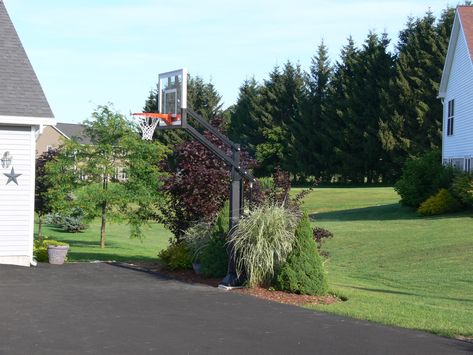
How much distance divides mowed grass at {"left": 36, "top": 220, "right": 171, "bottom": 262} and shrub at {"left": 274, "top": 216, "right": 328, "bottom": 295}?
8.06 m

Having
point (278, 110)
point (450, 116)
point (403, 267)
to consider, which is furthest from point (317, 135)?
point (403, 267)

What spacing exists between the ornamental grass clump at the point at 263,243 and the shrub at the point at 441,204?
18682 millimetres

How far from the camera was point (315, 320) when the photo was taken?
391 inches

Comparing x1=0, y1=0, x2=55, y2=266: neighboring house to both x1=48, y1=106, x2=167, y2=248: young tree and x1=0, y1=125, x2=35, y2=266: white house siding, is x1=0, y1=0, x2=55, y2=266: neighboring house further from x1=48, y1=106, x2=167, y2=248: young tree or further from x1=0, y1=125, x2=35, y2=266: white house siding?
x1=48, y1=106, x2=167, y2=248: young tree

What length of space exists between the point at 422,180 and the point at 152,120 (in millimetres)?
20820

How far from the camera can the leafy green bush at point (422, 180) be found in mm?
32031

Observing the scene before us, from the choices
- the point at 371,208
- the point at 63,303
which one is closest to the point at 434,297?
the point at 63,303

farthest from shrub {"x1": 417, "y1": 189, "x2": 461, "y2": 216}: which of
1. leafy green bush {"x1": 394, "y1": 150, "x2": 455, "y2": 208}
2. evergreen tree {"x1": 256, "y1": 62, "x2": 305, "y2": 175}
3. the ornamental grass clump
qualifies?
evergreen tree {"x1": 256, "y1": 62, "x2": 305, "y2": 175}

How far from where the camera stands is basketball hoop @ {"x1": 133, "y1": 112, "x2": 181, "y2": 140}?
1433cm

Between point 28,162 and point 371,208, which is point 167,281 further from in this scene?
point 371,208

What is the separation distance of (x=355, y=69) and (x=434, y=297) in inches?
1919

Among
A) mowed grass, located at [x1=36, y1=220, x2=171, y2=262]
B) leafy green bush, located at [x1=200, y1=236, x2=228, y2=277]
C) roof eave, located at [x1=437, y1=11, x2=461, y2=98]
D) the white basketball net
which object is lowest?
mowed grass, located at [x1=36, y1=220, x2=171, y2=262]

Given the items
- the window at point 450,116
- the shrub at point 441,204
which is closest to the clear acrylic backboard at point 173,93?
the shrub at point 441,204

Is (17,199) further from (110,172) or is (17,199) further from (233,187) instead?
(110,172)
